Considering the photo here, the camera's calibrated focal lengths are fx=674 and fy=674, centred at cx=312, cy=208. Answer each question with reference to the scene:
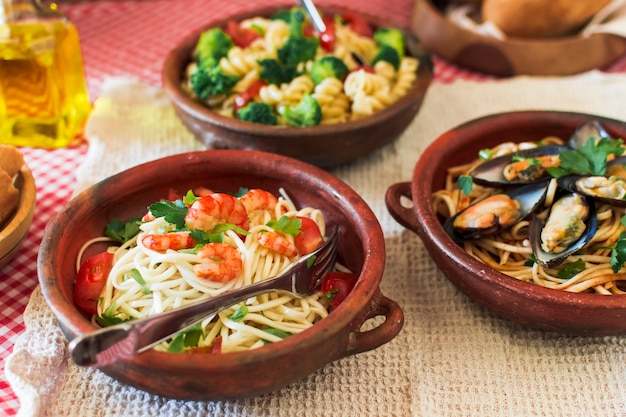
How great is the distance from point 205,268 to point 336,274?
39 centimetres

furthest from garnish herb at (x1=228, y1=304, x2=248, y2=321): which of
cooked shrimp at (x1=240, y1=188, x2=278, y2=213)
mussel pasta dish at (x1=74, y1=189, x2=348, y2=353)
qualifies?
cooked shrimp at (x1=240, y1=188, x2=278, y2=213)

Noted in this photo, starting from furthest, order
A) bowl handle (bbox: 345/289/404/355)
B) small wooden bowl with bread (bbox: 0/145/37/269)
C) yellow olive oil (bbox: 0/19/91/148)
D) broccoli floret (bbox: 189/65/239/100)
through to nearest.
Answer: broccoli floret (bbox: 189/65/239/100) < yellow olive oil (bbox: 0/19/91/148) < small wooden bowl with bread (bbox: 0/145/37/269) < bowl handle (bbox: 345/289/404/355)

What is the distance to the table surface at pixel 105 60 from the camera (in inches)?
82.8

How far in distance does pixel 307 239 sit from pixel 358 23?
153cm

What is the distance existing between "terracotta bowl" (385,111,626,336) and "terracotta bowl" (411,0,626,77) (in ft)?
2.88

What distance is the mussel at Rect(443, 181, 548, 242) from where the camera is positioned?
6.63ft

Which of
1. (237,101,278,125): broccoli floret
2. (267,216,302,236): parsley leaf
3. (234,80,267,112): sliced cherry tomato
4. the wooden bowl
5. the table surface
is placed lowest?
the table surface

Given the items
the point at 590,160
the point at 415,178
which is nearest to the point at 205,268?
the point at 415,178

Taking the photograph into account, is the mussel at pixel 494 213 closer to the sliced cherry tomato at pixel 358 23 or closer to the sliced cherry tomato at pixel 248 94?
the sliced cherry tomato at pixel 248 94

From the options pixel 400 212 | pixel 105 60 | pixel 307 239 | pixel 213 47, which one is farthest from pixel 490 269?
pixel 105 60

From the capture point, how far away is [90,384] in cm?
178

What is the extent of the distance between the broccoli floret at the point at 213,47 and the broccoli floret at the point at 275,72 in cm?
21

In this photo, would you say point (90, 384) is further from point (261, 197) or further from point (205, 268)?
point (261, 197)

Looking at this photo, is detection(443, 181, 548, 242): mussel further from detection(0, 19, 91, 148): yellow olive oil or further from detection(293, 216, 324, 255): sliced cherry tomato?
detection(0, 19, 91, 148): yellow olive oil
